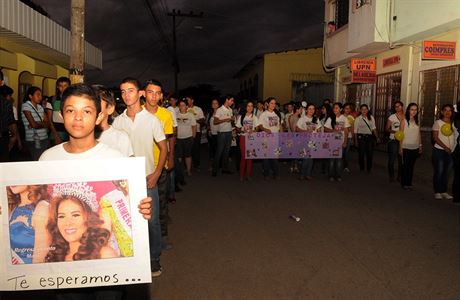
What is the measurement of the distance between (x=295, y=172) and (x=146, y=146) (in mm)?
9146

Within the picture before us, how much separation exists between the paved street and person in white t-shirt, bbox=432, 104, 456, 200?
0.49 m

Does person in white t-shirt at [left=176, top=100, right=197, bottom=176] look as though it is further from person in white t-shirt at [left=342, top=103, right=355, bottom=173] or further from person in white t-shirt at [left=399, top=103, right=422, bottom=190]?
person in white t-shirt at [left=399, top=103, right=422, bottom=190]

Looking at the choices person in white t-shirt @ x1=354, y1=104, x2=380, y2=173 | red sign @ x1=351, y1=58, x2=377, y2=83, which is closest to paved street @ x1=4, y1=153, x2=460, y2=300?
person in white t-shirt @ x1=354, y1=104, x2=380, y2=173

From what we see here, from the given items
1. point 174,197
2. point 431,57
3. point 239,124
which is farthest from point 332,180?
point 431,57

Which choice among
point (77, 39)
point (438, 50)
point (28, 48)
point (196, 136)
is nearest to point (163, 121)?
point (77, 39)

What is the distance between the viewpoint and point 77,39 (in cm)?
759

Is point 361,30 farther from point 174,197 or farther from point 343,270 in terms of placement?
point 343,270

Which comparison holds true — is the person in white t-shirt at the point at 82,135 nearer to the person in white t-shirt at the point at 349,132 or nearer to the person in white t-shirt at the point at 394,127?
the person in white t-shirt at the point at 394,127

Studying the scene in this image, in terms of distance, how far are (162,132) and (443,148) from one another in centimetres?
658

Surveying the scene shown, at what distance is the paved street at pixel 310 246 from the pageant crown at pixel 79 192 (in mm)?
2153

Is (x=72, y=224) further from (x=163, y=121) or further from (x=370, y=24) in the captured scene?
(x=370, y=24)

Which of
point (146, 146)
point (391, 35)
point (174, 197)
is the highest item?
point (391, 35)

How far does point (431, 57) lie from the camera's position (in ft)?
47.7

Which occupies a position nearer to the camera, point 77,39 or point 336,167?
point 77,39
